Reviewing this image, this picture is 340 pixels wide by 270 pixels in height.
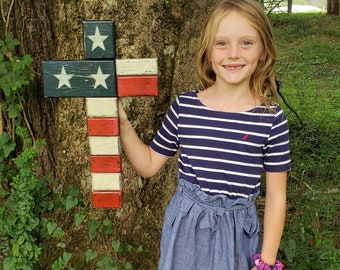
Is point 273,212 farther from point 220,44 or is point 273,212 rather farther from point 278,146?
point 220,44

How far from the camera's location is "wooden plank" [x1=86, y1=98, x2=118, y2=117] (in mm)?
2150

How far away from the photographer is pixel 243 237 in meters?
2.20

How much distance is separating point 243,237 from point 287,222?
1.72 m

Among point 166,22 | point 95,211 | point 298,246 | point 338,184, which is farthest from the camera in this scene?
point 338,184

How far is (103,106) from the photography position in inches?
85.0

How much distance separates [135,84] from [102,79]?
14 cm

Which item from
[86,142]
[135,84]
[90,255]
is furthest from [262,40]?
[90,255]

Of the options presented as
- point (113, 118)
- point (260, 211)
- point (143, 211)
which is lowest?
point (260, 211)

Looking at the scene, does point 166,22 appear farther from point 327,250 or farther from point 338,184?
point 338,184

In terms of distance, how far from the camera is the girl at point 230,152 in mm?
2107

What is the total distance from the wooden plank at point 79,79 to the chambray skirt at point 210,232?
0.53 metres

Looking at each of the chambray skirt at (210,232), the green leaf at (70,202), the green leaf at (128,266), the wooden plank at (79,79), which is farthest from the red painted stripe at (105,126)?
the green leaf at (128,266)

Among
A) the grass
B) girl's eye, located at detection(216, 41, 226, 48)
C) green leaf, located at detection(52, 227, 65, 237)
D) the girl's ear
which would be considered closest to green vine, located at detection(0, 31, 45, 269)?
green leaf, located at detection(52, 227, 65, 237)

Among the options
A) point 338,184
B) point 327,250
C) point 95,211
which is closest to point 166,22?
point 95,211
